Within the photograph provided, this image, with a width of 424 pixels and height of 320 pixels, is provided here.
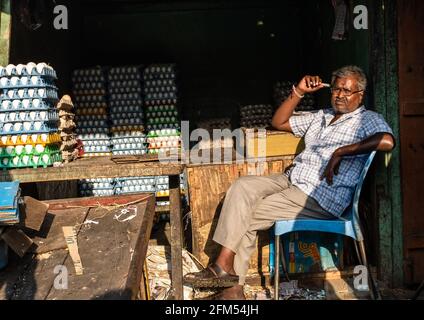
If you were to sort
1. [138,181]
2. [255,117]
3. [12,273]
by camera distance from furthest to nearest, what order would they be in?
[255,117], [138,181], [12,273]

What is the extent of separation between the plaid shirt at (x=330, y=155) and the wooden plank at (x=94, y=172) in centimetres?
108

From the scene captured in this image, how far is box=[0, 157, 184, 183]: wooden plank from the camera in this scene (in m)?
3.59

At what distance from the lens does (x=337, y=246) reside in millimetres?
4340

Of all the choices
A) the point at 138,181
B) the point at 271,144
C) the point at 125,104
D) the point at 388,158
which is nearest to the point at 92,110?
the point at 125,104

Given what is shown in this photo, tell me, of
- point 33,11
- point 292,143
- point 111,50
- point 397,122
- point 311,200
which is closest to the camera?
point 311,200

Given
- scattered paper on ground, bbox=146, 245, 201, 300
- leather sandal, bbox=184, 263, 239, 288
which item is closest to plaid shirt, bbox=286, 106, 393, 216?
leather sandal, bbox=184, 263, 239, 288

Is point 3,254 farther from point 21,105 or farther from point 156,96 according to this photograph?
point 156,96

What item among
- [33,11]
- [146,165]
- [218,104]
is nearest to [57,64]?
[33,11]

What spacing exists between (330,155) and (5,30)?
2.99 metres

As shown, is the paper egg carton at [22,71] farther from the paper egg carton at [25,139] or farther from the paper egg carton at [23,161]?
the paper egg carton at [23,161]

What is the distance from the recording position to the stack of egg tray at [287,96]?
24.8 feet

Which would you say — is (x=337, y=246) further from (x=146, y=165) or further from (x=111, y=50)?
(x=111, y=50)

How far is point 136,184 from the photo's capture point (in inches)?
260

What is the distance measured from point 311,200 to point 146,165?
4.36 feet
